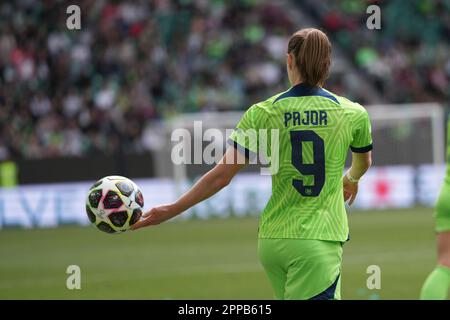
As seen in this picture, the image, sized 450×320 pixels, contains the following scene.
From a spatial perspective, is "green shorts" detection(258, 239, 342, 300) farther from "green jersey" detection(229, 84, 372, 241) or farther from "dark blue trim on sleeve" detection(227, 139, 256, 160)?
"dark blue trim on sleeve" detection(227, 139, 256, 160)

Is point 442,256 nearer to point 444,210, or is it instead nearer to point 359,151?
point 444,210

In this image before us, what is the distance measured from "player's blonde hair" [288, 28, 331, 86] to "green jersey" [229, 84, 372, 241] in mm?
84

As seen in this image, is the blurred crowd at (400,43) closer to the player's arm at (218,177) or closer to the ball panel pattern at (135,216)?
the ball panel pattern at (135,216)

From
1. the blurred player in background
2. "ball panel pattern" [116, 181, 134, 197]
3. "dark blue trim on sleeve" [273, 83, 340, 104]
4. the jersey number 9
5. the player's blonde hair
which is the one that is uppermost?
the player's blonde hair

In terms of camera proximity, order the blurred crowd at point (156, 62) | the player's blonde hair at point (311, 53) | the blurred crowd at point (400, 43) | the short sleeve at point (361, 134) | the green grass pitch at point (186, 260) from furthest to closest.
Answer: the blurred crowd at point (400, 43) < the blurred crowd at point (156, 62) < the green grass pitch at point (186, 260) < the short sleeve at point (361, 134) < the player's blonde hair at point (311, 53)

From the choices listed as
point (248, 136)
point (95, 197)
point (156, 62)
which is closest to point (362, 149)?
point (248, 136)

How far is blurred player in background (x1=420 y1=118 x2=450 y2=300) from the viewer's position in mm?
6371

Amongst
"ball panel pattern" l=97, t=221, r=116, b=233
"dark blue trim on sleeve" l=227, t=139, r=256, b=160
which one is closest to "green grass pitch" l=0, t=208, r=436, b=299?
"ball panel pattern" l=97, t=221, r=116, b=233

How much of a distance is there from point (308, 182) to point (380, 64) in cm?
2324

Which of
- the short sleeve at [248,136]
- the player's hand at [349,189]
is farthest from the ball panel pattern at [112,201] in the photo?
the player's hand at [349,189]

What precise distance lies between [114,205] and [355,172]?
1.40 m

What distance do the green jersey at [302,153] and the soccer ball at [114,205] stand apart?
912 mm

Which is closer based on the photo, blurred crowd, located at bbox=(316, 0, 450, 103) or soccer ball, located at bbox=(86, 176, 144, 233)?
soccer ball, located at bbox=(86, 176, 144, 233)

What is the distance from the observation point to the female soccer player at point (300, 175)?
18.1ft
